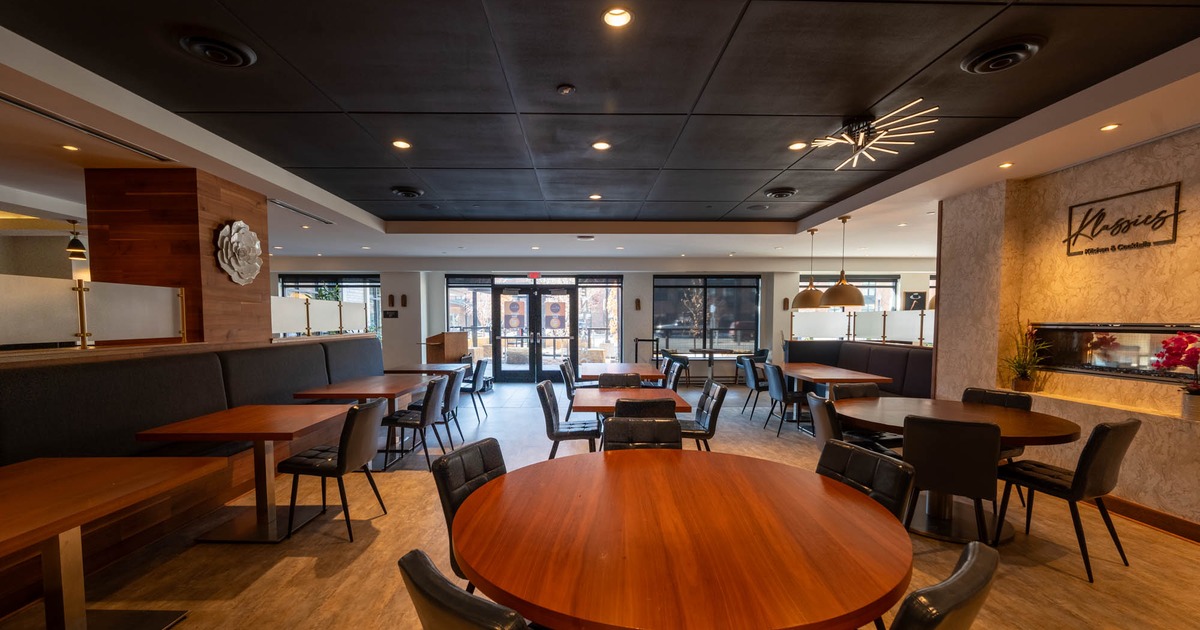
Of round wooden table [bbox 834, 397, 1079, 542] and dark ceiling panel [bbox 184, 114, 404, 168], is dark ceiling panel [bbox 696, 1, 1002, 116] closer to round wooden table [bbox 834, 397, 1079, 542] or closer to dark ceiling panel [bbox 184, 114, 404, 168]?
round wooden table [bbox 834, 397, 1079, 542]

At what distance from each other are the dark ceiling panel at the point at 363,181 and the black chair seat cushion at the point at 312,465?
2528 mm

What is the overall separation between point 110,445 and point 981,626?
502 cm

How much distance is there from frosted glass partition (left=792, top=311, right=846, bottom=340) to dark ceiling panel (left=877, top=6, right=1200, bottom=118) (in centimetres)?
697

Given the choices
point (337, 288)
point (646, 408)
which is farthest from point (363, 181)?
point (337, 288)

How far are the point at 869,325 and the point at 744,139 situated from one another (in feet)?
22.2

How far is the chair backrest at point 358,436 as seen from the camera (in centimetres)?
292

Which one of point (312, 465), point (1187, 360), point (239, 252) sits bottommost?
point (312, 465)

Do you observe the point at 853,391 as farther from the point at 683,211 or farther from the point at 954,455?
the point at 683,211

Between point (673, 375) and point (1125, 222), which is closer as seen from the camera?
point (1125, 222)

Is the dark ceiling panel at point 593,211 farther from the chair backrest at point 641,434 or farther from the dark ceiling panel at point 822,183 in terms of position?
the chair backrest at point 641,434

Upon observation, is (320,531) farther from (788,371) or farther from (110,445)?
(788,371)

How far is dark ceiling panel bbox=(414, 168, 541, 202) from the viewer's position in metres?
4.16

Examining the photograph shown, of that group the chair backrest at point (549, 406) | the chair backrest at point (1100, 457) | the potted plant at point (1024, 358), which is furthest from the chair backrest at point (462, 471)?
the potted plant at point (1024, 358)

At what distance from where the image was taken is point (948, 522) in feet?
10.2
